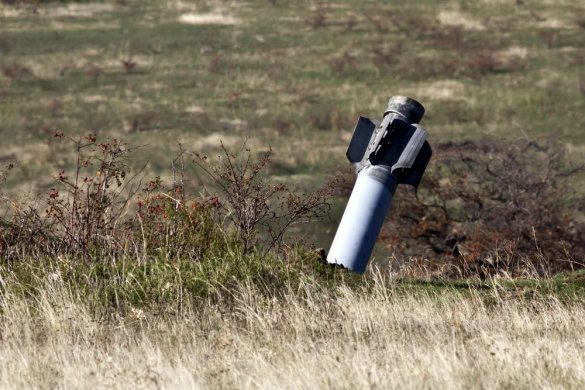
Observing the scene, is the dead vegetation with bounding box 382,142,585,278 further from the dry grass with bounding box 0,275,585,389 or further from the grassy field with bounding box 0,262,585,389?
the dry grass with bounding box 0,275,585,389

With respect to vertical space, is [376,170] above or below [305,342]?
below

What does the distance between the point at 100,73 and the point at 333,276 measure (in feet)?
121

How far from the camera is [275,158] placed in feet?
117

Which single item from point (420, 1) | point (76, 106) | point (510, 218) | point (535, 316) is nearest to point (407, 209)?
point (510, 218)

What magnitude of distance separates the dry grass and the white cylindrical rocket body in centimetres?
169

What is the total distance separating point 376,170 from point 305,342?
4.13 meters

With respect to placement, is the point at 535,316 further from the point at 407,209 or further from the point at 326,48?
the point at 326,48

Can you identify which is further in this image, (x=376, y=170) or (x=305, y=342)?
(x=376, y=170)

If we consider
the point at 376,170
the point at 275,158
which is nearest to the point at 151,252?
the point at 376,170

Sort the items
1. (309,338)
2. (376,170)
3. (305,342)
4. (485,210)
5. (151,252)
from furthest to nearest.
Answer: (485,210) → (376,170) → (151,252) → (305,342) → (309,338)

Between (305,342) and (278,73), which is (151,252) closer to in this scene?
(305,342)

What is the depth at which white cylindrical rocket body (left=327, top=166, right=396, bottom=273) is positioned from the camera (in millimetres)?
12445

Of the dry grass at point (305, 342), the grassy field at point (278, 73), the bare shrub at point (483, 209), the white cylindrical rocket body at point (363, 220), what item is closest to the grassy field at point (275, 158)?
the dry grass at point (305, 342)

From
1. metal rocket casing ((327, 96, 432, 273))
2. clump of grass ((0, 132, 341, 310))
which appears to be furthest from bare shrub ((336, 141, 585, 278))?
clump of grass ((0, 132, 341, 310))
